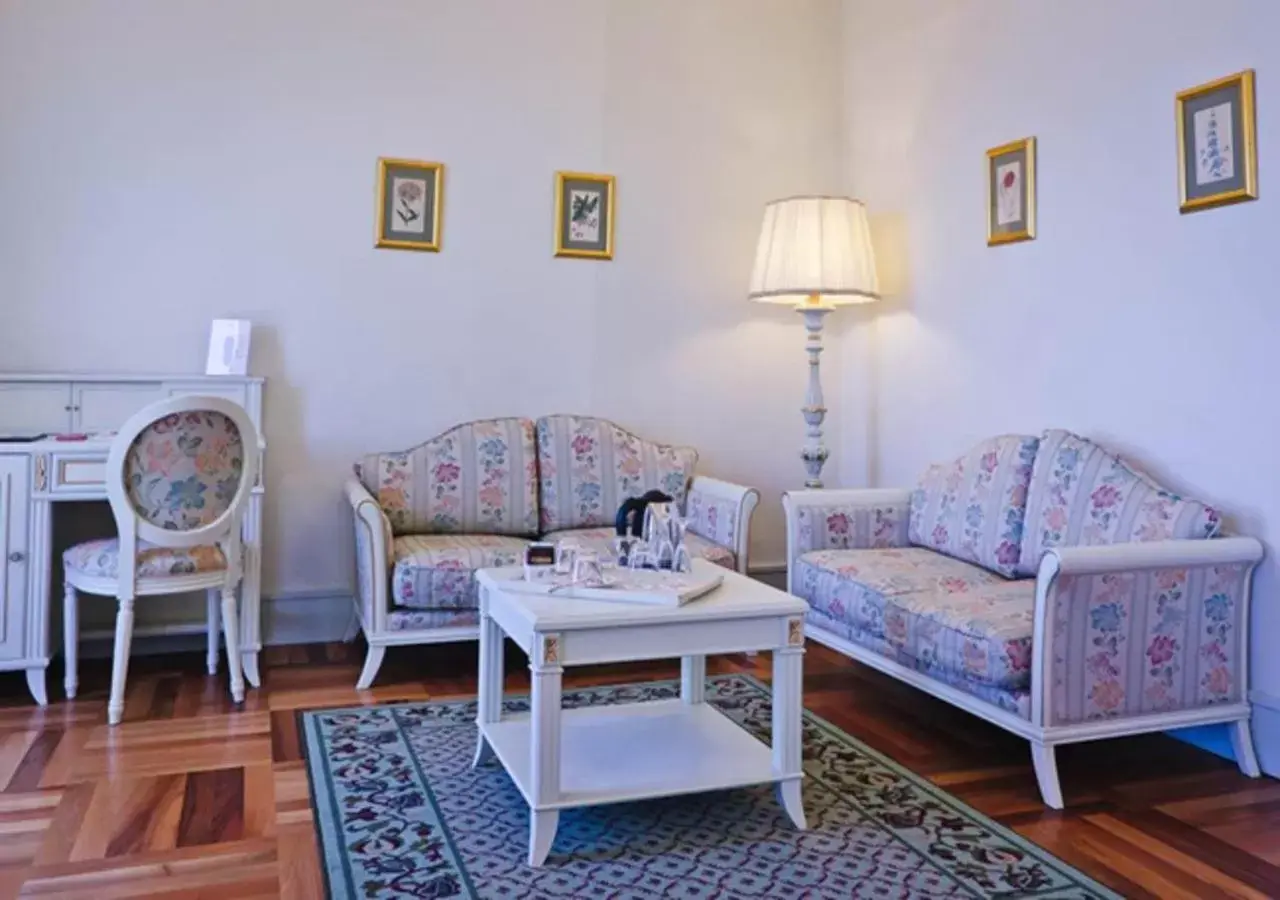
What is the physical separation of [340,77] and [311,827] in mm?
2804

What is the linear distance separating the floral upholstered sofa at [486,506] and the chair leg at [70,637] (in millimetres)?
872

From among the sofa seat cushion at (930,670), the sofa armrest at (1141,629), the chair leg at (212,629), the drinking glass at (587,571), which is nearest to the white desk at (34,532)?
the chair leg at (212,629)

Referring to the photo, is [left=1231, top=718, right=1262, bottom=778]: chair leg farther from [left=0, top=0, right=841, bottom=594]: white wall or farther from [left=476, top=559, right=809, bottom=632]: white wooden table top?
[left=0, top=0, right=841, bottom=594]: white wall

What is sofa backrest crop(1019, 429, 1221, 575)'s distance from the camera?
2658mm

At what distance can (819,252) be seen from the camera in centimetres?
393

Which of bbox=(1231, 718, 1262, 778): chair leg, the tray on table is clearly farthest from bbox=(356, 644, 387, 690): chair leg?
bbox=(1231, 718, 1262, 778): chair leg

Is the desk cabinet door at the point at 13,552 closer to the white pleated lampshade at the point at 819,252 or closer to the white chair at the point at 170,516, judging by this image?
the white chair at the point at 170,516

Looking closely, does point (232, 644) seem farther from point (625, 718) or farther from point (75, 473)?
point (625, 718)

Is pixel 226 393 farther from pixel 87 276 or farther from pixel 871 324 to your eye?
pixel 871 324

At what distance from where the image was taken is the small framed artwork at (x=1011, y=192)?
3.44 m

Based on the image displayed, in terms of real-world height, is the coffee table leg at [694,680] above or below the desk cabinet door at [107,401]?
below

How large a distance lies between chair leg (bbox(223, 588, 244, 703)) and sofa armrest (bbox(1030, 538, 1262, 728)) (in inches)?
90.6

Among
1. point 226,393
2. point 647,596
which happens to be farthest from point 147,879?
point 226,393

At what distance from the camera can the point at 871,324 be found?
14.4 ft
